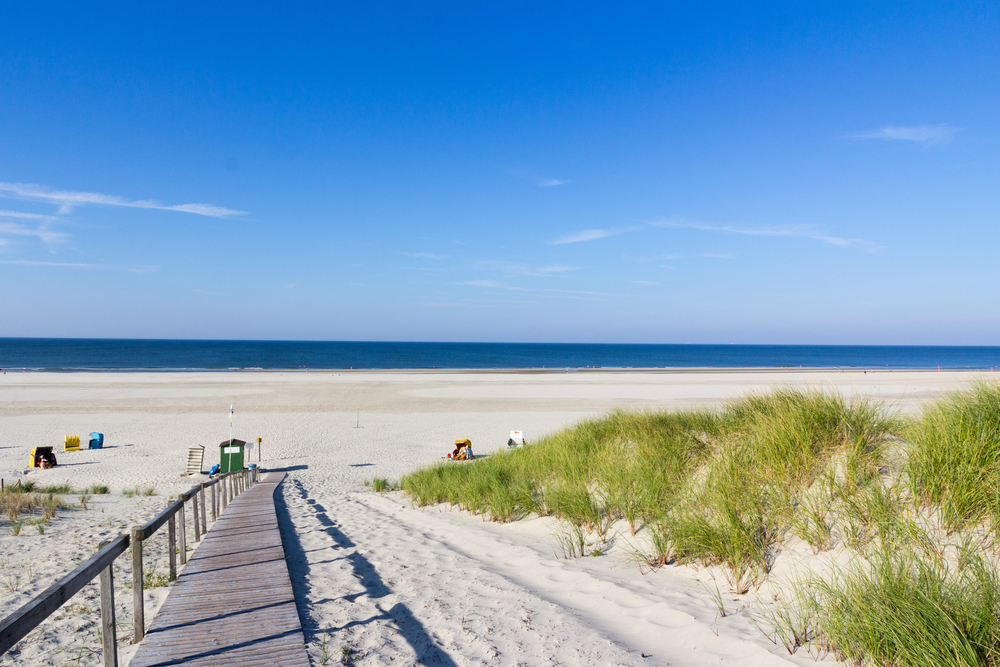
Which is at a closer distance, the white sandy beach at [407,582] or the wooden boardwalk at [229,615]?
the wooden boardwalk at [229,615]

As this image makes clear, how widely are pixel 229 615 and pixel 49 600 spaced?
1.63 meters

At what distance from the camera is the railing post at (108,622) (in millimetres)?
3129

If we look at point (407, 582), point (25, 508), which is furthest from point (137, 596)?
point (25, 508)

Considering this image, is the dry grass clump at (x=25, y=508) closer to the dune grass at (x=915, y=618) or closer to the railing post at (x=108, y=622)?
the railing post at (x=108, y=622)

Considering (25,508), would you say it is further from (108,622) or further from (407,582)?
(407,582)

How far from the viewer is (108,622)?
321cm

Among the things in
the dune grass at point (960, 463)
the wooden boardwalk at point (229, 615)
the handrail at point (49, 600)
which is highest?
the dune grass at point (960, 463)

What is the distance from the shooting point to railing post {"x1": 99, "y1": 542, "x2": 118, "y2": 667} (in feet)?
10.3

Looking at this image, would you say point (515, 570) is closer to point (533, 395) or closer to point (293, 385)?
point (533, 395)

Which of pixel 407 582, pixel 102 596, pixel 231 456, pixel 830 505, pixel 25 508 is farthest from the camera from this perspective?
pixel 231 456

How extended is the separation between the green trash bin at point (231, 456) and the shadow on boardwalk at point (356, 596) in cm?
844

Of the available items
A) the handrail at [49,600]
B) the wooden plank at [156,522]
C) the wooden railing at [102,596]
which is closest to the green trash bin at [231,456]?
the wooden plank at [156,522]

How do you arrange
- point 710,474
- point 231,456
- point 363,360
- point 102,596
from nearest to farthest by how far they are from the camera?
point 102,596 < point 710,474 < point 231,456 < point 363,360

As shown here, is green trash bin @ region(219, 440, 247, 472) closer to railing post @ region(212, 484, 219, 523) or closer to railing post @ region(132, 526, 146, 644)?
railing post @ region(212, 484, 219, 523)
